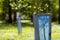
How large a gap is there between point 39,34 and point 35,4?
32.4 ft

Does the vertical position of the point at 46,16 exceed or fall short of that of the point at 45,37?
it exceeds it

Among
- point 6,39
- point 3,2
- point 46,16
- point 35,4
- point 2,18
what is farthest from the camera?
point 2,18

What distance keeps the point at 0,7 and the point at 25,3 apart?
34.7ft

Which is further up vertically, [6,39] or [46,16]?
[46,16]

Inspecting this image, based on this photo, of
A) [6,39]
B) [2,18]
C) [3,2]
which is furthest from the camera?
[2,18]

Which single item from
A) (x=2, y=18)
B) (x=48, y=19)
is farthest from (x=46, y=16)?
(x=2, y=18)

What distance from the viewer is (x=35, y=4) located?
15.6 meters

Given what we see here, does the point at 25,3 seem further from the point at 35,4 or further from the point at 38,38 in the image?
the point at 38,38

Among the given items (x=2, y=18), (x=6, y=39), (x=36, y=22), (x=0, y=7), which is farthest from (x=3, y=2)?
(x=36, y=22)

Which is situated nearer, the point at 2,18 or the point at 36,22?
the point at 36,22

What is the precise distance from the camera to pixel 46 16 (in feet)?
19.1

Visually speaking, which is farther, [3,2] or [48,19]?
[3,2]

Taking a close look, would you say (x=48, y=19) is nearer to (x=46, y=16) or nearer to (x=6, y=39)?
(x=46, y=16)

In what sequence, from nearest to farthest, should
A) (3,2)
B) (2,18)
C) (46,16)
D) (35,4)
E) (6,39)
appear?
1. (46,16)
2. (6,39)
3. (35,4)
4. (3,2)
5. (2,18)
